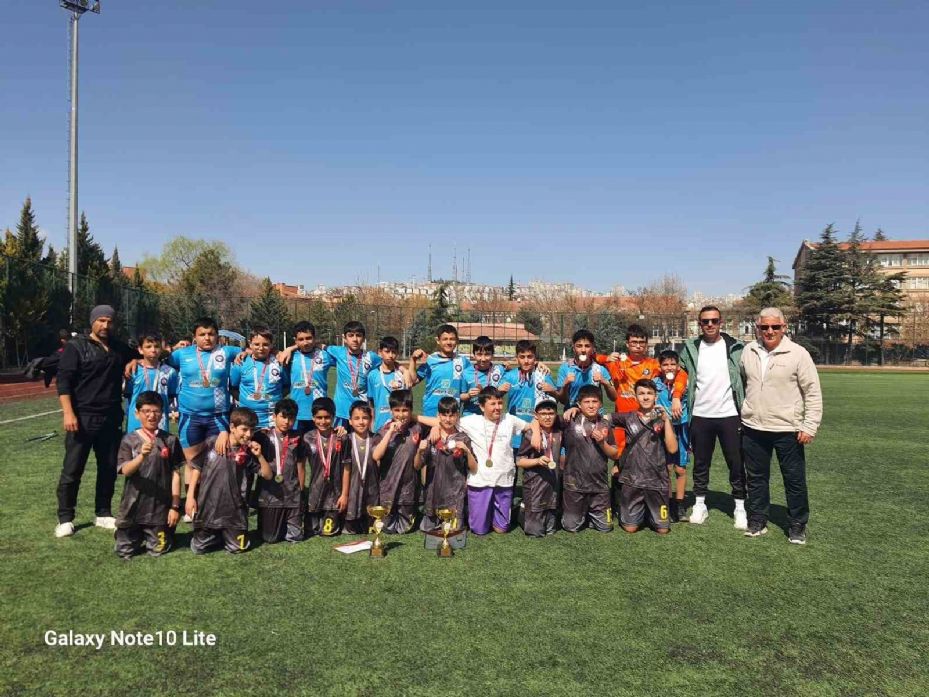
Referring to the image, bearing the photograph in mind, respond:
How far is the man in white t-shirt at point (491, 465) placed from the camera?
5051 mm

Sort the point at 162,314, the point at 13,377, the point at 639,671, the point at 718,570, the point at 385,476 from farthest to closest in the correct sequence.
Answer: the point at 162,314 → the point at 13,377 → the point at 385,476 → the point at 718,570 → the point at 639,671

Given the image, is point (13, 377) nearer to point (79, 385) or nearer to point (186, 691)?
point (79, 385)

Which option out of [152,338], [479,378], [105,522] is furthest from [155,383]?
[479,378]

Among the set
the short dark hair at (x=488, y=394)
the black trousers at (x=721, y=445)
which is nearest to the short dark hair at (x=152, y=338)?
the short dark hair at (x=488, y=394)

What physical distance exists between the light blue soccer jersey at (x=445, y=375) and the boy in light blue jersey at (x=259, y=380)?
1.40m

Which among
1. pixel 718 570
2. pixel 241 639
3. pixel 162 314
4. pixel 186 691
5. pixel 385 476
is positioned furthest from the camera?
pixel 162 314

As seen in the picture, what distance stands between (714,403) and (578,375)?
4.16ft

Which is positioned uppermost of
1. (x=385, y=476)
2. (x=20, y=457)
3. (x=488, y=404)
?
(x=488, y=404)

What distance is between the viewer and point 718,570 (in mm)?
→ 4266

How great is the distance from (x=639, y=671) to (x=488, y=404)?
102 inches

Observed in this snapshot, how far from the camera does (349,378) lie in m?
5.77

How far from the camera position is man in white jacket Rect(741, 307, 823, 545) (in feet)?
15.6

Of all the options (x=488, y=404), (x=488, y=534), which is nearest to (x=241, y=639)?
(x=488, y=534)

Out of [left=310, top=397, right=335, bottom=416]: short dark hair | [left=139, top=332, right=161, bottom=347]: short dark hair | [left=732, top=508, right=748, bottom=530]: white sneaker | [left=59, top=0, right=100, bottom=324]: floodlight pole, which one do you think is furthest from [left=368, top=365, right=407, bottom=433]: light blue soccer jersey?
[left=59, top=0, right=100, bottom=324]: floodlight pole
